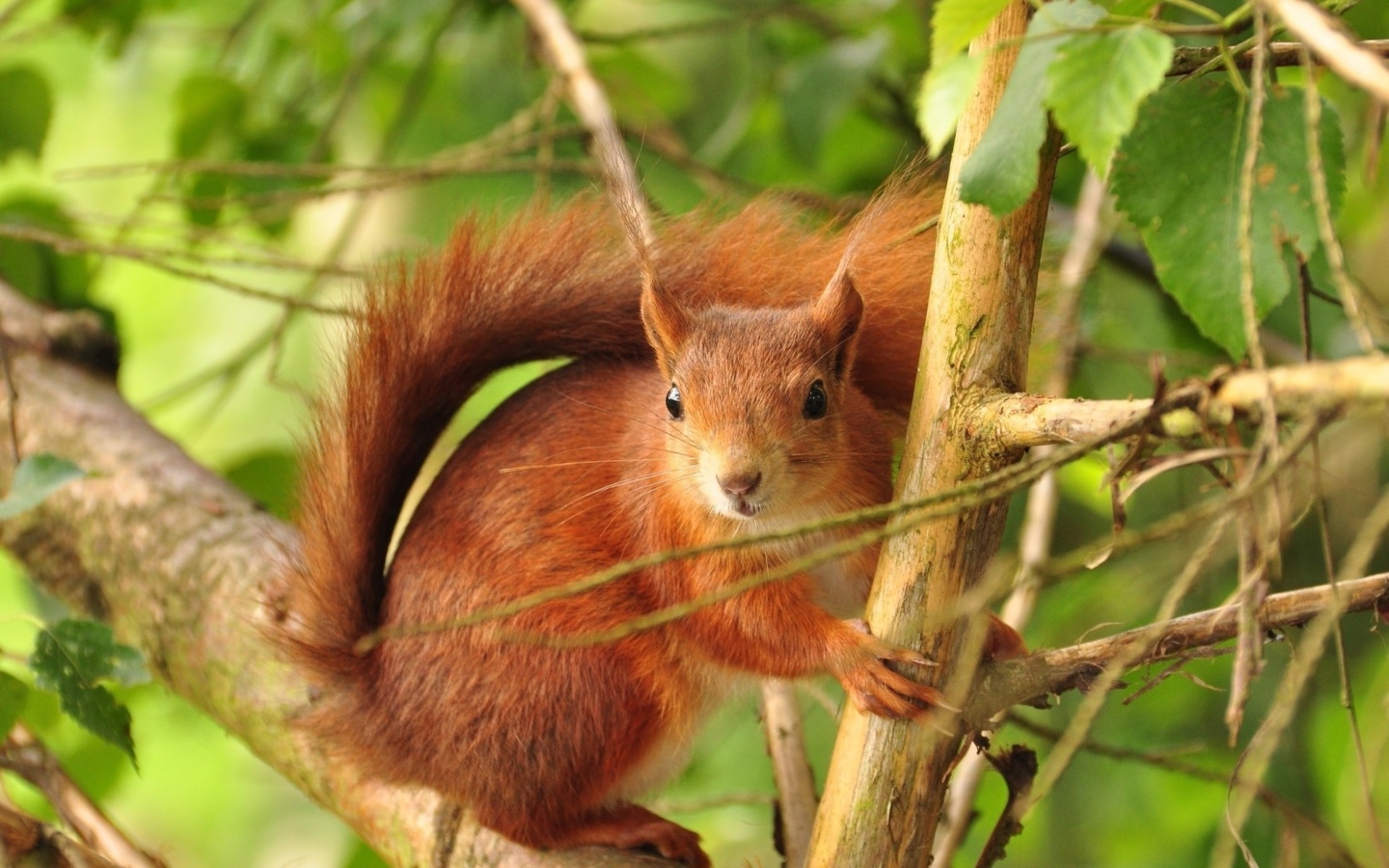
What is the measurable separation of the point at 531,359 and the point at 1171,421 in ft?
3.10

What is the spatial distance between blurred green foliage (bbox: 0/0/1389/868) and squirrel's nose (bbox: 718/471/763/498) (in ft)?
1.41

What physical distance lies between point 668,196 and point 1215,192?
166 cm

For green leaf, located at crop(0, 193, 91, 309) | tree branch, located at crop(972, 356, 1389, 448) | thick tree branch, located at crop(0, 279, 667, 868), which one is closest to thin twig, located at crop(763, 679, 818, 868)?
thick tree branch, located at crop(0, 279, 667, 868)

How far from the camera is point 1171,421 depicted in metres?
0.83

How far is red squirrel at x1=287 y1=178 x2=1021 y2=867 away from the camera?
1409 millimetres

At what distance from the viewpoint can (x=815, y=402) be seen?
1408 millimetres

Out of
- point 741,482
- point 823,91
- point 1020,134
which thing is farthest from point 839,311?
point 823,91

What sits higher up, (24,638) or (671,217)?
(671,217)

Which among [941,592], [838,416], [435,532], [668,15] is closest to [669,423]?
[838,416]

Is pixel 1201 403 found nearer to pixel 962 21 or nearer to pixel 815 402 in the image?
pixel 962 21

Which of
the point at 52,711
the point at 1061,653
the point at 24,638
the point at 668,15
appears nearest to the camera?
the point at 1061,653

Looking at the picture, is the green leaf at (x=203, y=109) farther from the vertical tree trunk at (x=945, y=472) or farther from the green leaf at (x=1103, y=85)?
Answer: the green leaf at (x=1103, y=85)

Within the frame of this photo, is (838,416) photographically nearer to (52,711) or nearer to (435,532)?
(435,532)

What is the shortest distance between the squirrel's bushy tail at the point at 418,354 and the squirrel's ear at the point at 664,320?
0.11 meters
